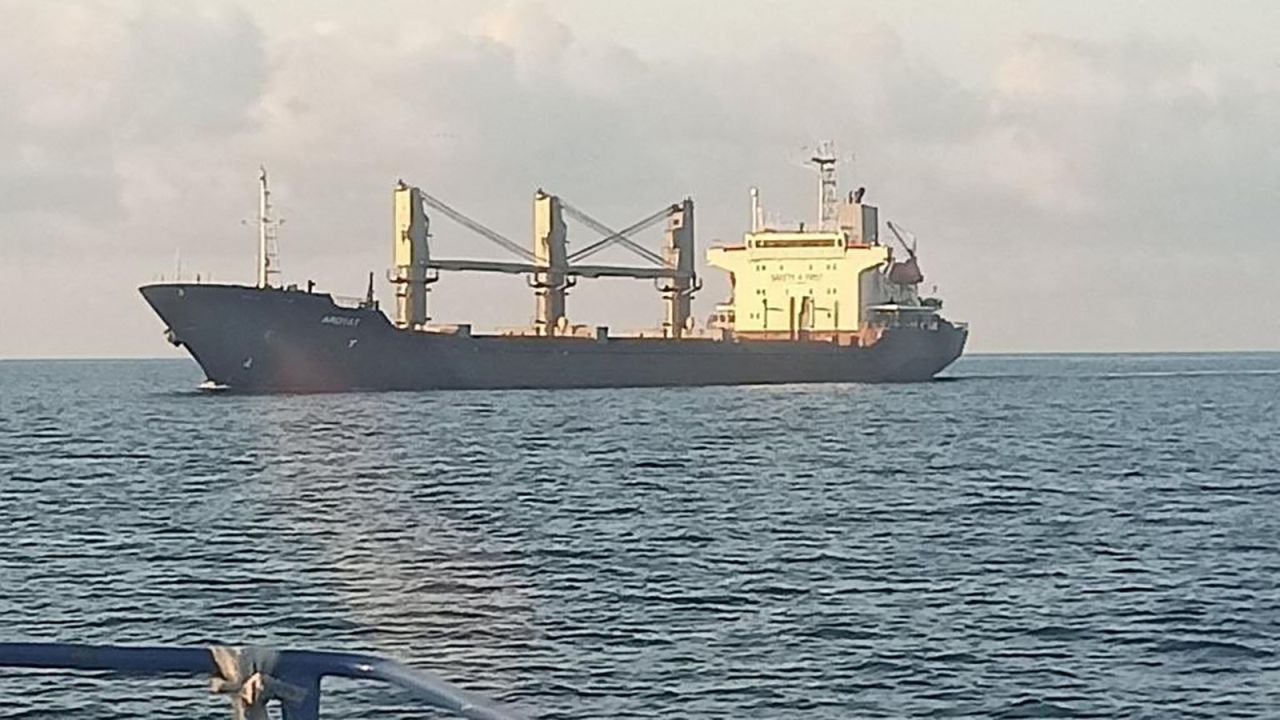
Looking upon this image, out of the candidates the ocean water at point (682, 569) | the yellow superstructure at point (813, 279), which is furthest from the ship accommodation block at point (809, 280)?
the ocean water at point (682, 569)

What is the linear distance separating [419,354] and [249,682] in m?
56.3

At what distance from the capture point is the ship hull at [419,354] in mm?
54281

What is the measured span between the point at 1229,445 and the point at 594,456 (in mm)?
13416

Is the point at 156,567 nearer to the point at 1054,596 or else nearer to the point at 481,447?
the point at 1054,596

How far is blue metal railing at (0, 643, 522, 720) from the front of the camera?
2516 millimetres

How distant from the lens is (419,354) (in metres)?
58.6

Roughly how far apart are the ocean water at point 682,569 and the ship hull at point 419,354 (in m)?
15.3

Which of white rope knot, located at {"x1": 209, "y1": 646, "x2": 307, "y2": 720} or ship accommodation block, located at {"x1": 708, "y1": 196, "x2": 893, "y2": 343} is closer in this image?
white rope knot, located at {"x1": 209, "y1": 646, "x2": 307, "y2": 720}

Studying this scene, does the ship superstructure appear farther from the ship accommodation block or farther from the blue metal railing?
the blue metal railing

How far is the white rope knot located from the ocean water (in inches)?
157

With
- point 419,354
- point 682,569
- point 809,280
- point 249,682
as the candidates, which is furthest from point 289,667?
point 809,280

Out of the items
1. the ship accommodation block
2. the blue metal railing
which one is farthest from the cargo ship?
the blue metal railing

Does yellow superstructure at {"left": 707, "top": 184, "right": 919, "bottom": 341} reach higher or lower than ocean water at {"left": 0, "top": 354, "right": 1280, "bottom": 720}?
higher

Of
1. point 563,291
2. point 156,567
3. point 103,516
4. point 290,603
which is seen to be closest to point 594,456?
point 103,516
